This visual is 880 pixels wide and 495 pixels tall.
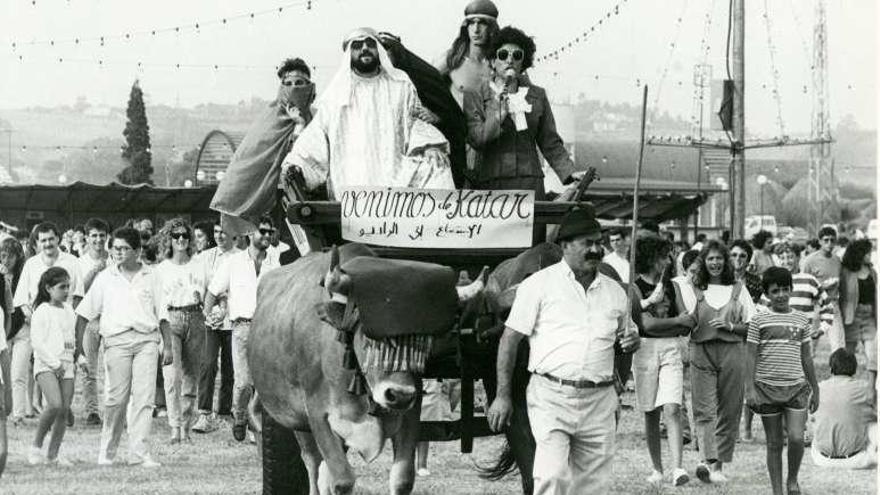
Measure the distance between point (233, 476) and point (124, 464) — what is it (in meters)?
1.28

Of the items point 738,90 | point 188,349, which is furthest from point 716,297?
point 738,90

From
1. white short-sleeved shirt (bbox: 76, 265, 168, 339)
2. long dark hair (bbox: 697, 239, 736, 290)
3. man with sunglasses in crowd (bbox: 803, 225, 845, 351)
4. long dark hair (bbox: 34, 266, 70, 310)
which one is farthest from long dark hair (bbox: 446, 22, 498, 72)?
man with sunglasses in crowd (bbox: 803, 225, 845, 351)

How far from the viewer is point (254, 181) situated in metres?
11.1

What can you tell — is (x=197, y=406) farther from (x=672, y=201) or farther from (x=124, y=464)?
(x=672, y=201)

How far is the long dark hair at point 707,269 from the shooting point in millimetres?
13734

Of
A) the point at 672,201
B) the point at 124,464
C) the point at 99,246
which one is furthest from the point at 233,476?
the point at 672,201

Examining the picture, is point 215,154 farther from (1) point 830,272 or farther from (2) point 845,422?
(2) point 845,422

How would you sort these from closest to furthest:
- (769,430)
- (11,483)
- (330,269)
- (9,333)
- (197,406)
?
1. (330,269)
2. (769,430)
3. (11,483)
4. (9,333)
5. (197,406)

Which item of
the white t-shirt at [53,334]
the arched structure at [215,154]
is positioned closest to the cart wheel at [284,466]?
the white t-shirt at [53,334]

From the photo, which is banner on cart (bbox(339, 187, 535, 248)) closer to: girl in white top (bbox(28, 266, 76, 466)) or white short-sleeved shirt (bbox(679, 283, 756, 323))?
white short-sleeved shirt (bbox(679, 283, 756, 323))

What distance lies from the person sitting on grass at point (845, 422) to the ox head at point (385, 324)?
7.20m

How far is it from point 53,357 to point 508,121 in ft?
19.9

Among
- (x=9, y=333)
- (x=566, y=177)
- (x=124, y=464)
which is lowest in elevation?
(x=124, y=464)

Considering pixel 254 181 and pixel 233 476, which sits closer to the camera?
pixel 254 181
